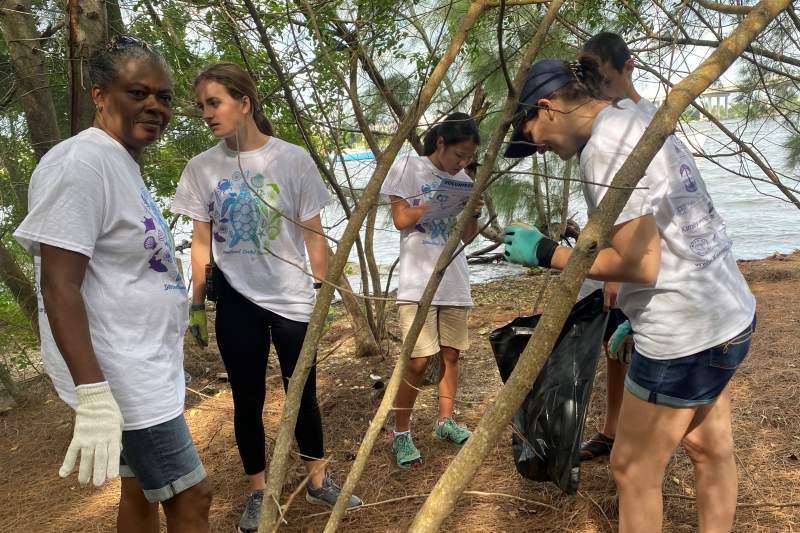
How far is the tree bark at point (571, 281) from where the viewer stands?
97 cm

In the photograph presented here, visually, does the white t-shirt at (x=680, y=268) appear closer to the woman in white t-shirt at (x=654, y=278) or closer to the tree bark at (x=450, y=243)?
the woman in white t-shirt at (x=654, y=278)

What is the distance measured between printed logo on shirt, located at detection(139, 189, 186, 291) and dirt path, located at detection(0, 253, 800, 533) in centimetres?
35

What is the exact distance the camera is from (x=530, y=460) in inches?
74.1

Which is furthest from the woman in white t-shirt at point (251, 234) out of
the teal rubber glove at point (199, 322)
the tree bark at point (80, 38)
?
the tree bark at point (80, 38)

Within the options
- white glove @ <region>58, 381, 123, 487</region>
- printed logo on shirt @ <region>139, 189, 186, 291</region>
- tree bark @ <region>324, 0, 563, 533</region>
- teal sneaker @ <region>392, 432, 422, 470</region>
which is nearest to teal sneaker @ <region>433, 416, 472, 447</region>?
teal sneaker @ <region>392, 432, 422, 470</region>

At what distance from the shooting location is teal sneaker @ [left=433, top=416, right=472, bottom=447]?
2.76 m

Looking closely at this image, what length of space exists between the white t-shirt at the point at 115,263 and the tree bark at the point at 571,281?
795 millimetres

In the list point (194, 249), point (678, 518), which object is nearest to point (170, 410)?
point (194, 249)

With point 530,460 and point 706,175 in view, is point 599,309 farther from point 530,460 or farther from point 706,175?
point 706,175

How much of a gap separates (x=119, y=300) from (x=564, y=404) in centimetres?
125

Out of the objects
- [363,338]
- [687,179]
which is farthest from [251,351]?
[363,338]

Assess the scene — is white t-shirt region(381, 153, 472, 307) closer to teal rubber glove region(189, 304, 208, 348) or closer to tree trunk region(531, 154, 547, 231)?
teal rubber glove region(189, 304, 208, 348)

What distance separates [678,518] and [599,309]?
853 millimetres

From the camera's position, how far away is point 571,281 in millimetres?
1037
